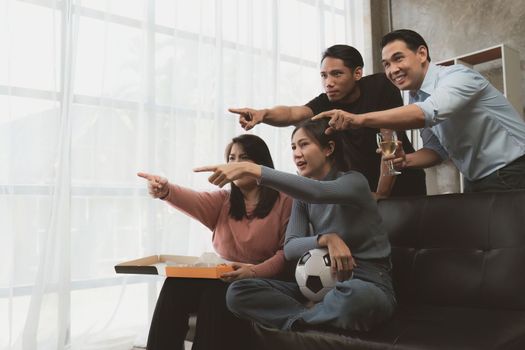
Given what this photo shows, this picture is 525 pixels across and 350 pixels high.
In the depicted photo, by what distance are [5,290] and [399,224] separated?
5.57 ft

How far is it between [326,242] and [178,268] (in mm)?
→ 502

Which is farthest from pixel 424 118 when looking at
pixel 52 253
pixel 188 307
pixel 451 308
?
pixel 52 253

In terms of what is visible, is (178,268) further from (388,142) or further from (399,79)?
(399,79)

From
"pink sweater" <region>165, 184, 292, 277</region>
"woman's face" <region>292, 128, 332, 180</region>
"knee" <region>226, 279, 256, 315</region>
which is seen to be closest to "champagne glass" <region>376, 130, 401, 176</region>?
"woman's face" <region>292, 128, 332, 180</region>

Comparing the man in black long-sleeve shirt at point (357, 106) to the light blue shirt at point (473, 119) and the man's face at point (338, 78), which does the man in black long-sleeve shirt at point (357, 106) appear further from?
the light blue shirt at point (473, 119)

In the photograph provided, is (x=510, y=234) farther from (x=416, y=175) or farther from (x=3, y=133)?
(x=3, y=133)

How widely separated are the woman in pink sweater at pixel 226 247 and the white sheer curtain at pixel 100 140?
1.88 ft

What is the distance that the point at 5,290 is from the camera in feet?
6.93

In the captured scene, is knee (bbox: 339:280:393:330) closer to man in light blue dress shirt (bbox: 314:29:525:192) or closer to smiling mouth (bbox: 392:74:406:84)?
man in light blue dress shirt (bbox: 314:29:525:192)

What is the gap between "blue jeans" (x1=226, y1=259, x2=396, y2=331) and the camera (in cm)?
141

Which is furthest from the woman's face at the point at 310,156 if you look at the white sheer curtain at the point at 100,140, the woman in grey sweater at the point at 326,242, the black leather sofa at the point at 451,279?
the white sheer curtain at the point at 100,140

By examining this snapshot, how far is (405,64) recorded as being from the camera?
187 cm

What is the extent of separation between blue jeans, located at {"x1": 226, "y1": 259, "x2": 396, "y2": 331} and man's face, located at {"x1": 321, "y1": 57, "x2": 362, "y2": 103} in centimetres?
89

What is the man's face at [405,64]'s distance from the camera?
1863 millimetres
